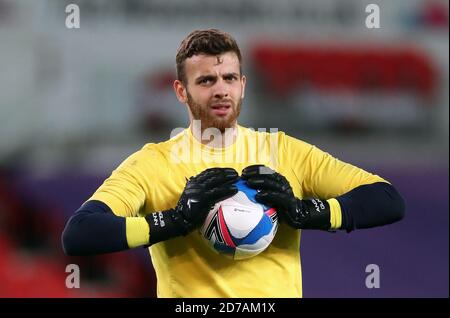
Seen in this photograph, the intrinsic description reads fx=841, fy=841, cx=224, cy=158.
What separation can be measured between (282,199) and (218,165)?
453mm

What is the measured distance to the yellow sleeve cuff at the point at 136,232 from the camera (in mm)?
3449

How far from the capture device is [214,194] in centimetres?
345

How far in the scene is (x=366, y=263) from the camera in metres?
6.86

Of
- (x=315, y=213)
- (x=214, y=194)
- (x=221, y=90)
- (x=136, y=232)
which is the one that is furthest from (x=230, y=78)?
(x=136, y=232)

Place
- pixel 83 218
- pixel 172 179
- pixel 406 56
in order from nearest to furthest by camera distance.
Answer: pixel 83 218 → pixel 172 179 → pixel 406 56

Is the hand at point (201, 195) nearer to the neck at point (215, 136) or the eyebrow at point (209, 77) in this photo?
the neck at point (215, 136)

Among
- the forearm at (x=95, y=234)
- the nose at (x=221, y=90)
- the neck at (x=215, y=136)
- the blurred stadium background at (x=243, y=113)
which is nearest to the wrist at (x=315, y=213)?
the neck at (x=215, y=136)

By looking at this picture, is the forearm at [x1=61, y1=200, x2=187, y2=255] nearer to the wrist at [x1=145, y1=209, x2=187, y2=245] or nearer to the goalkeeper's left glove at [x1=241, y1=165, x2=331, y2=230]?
the wrist at [x1=145, y1=209, x2=187, y2=245]

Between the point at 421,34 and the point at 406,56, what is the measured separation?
11.2 inches

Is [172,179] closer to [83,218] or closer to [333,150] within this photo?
[83,218]

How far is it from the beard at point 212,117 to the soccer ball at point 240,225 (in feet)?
A: 1.19

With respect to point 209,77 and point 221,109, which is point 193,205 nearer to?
point 221,109

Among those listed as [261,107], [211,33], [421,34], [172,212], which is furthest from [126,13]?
[172,212]

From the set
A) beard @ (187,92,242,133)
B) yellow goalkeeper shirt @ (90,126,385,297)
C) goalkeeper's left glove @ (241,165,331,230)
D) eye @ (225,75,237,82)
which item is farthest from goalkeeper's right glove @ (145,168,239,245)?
eye @ (225,75,237,82)
